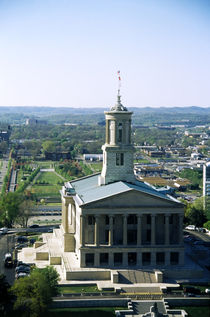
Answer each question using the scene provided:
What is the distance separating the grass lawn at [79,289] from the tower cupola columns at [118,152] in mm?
14233

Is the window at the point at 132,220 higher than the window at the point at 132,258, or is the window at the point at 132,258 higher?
the window at the point at 132,220

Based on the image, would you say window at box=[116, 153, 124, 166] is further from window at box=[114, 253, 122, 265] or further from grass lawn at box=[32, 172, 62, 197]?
grass lawn at box=[32, 172, 62, 197]

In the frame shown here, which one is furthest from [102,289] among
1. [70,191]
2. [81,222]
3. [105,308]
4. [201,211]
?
[201,211]

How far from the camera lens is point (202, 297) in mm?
53062

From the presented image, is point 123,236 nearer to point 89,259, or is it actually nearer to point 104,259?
point 104,259

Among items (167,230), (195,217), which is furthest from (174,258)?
(195,217)

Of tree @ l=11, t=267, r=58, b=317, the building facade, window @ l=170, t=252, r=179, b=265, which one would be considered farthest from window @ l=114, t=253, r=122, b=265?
tree @ l=11, t=267, r=58, b=317

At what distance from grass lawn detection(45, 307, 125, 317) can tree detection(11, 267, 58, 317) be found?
1289mm

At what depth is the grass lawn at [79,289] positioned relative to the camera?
54.3 meters

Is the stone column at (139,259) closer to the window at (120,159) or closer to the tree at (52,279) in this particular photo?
the tree at (52,279)

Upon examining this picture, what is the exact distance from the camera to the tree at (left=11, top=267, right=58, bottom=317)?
47219mm

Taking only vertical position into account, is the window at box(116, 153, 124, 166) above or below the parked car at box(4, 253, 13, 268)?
above

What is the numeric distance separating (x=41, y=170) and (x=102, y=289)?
112651mm

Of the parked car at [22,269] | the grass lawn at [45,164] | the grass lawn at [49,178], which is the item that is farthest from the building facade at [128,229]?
the grass lawn at [45,164]
